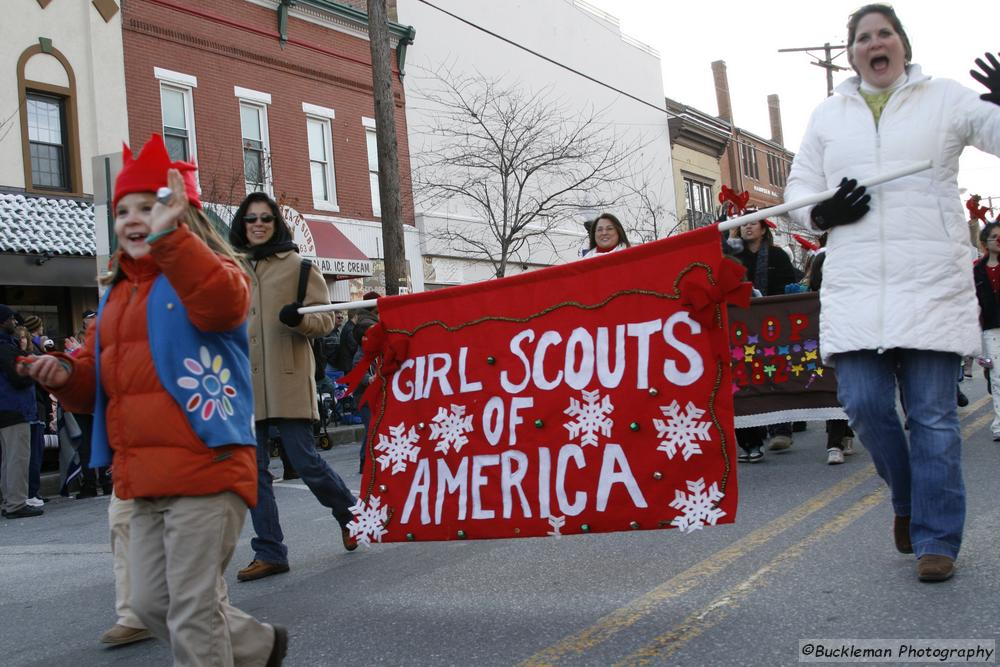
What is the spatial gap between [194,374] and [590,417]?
1.67 metres

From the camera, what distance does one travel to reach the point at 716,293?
401 cm

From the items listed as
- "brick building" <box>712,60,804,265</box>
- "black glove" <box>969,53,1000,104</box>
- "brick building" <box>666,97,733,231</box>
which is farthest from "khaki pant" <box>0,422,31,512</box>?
"brick building" <box>712,60,804,265</box>

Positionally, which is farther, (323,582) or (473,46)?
(473,46)

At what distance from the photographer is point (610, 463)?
4.23 metres

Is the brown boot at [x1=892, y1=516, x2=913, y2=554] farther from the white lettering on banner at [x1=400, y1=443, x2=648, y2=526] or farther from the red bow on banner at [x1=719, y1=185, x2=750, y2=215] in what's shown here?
the red bow on banner at [x1=719, y1=185, x2=750, y2=215]

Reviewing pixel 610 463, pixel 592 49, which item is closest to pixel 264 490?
pixel 610 463

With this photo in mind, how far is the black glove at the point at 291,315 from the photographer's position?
5387 millimetres

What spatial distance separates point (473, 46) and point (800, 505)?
2279cm

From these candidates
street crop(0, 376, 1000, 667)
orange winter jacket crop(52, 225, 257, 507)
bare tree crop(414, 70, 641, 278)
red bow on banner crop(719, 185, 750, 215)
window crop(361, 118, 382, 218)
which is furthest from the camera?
bare tree crop(414, 70, 641, 278)

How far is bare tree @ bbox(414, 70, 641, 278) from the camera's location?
82.5 feet

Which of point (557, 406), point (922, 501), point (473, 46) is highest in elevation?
point (473, 46)

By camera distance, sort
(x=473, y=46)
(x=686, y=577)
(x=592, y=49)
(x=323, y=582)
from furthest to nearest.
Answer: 1. (x=592, y=49)
2. (x=473, y=46)
3. (x=323, y=582)
4. (x=686, y=577)

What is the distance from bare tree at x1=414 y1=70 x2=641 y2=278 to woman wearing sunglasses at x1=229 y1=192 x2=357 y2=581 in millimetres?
17398

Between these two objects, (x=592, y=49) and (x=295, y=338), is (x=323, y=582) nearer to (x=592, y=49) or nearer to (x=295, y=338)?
(x=295, y=338)
